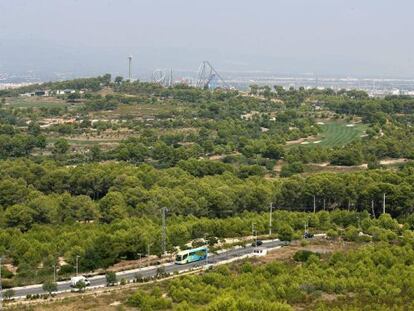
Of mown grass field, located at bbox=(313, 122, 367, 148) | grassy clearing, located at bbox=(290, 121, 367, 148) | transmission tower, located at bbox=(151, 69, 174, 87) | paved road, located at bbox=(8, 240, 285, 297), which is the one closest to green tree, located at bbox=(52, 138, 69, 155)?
grassy clearing, located at bbox=(290, 121, 367, 148)

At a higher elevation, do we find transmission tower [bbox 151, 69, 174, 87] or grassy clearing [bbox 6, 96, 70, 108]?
transmission tower [bbox 151, 69, 174, 87]

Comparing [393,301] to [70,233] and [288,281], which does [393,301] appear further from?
[70,233]

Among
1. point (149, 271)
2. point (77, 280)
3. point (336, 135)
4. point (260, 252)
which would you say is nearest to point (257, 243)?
point (260, 252)

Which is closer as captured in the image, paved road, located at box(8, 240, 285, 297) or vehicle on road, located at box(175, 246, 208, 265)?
paved road, located at box(8, 240, 285, 297)

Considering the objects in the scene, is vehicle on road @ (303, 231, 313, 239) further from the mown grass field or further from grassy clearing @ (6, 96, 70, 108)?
grassy clearing @ (6, 96, 70, 108)

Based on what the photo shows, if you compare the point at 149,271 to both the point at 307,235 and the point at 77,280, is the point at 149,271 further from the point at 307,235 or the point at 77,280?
the point at 307,235

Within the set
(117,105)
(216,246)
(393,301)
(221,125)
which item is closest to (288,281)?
(393,301)
